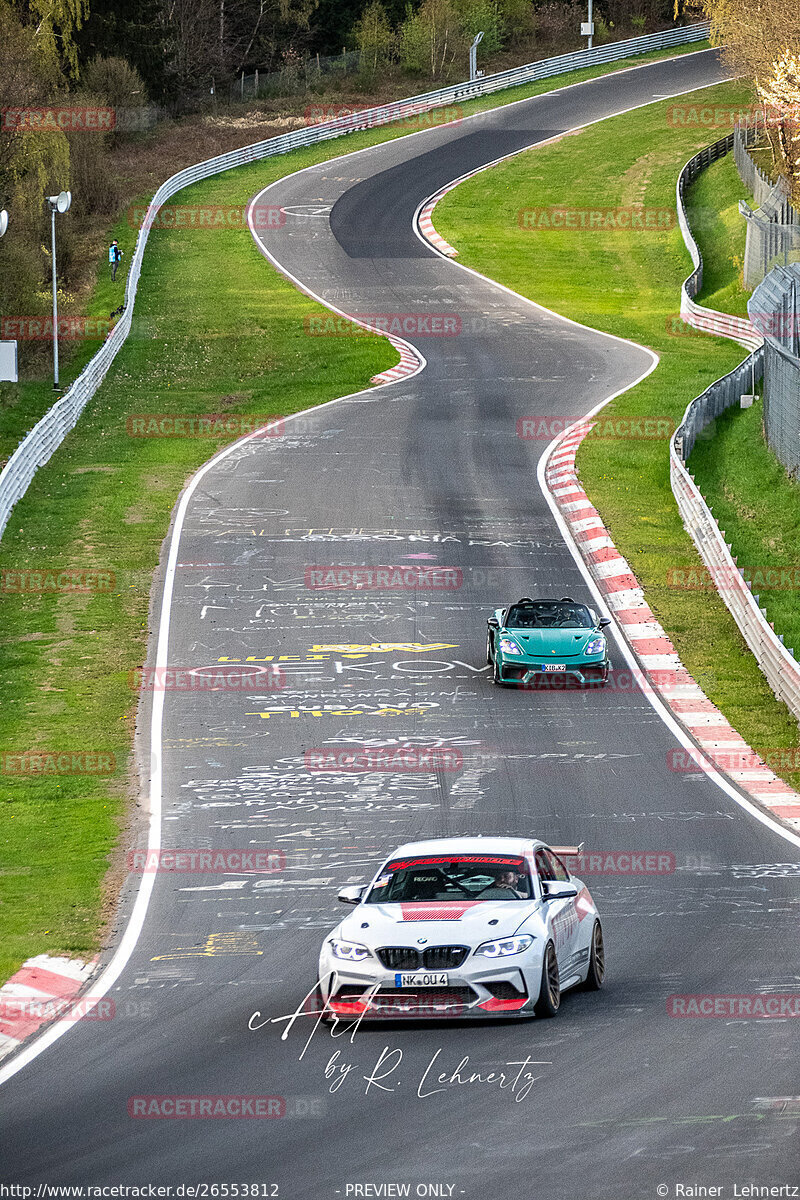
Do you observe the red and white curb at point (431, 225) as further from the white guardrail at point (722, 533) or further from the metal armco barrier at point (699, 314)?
the white guardrail at point (722, 533)

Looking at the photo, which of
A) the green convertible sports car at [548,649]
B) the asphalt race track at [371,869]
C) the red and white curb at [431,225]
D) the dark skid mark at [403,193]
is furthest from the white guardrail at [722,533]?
the dark skid mark at [403,193]

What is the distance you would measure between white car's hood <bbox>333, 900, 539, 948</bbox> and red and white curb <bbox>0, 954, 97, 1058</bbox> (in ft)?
7.72

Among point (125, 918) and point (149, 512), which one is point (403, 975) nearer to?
point (125, 918)

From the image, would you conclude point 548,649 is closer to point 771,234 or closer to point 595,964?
point 595,964

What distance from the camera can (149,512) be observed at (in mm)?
35594

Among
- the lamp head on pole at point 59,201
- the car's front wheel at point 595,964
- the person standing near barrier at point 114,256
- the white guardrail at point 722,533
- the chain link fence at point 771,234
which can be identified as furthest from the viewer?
the person standing near barrier at point 114,256

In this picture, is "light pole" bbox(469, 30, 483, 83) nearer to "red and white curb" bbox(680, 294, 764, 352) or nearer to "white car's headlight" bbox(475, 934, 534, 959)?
"red and white curb" bbox(680, 294, 764, 352)

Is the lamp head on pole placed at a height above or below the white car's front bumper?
above

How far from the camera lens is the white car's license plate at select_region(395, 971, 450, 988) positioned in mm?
11578

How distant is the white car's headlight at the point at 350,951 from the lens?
1182 centimetres

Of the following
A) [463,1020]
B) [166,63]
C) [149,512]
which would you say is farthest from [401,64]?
[463,1020]

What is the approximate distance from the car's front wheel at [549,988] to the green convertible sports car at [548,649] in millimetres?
12610

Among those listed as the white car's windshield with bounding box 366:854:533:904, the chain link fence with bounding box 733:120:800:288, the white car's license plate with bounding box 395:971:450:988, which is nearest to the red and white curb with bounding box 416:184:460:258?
the chain link fence with bounding box 733:120:800:288
